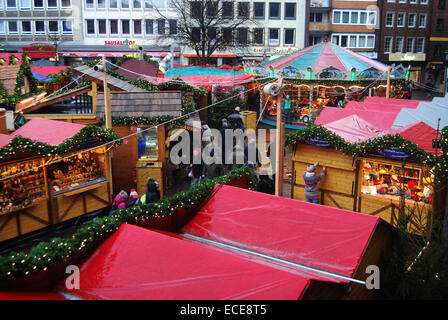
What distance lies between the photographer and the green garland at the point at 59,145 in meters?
9.14

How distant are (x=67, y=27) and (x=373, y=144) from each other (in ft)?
134

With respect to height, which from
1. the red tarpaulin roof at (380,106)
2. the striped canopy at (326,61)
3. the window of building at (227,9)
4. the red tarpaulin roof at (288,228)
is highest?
the window of building at (227,9)

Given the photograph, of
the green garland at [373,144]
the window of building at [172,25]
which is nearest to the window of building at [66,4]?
the window of building at [172,25]

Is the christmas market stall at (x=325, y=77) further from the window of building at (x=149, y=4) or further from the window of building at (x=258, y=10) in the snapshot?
the window of building at (x=149, y=4)

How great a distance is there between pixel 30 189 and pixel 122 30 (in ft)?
121

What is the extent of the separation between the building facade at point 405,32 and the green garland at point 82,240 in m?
45.5

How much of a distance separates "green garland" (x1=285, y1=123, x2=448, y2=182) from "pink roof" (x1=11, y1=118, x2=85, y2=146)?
586 cm

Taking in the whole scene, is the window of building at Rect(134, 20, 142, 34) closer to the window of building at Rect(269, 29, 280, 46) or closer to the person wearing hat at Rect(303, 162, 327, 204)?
the window of building at Rect(269, 29, 280, 46)

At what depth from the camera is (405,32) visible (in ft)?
156

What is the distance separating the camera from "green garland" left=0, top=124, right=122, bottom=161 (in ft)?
30.0

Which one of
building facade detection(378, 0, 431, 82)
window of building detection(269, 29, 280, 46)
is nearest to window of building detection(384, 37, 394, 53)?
building facade detection(378, 0, 431, 82)

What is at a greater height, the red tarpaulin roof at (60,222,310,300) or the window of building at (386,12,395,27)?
the window of building at (386,12,395,27)

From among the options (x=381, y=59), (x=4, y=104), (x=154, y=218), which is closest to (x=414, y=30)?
(x=381, y=59)

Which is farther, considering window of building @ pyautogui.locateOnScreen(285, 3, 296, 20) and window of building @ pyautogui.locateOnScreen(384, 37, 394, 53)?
window of building @ pyautogui.locateOnScreen(384, 37, 394, 53)
